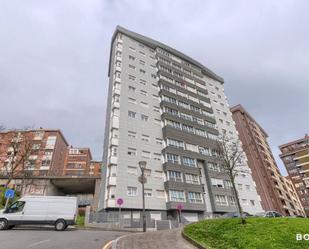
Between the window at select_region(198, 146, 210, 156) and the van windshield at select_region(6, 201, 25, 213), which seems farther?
the window at select_region(198, 146, 210, 156)

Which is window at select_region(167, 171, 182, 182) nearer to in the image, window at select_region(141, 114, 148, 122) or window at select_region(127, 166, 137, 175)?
window at select_region(127, 166, 137, 175)

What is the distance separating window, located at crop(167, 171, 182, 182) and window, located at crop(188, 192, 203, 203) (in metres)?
2.81

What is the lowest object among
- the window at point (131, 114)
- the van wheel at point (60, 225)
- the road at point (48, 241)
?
the road at point (48, 241)

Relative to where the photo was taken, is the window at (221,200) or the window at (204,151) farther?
the window at (204,151)

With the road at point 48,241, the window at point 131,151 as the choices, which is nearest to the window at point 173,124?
the window at point 131,151

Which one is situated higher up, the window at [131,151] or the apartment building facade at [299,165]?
the apartment building facade at [299,165]

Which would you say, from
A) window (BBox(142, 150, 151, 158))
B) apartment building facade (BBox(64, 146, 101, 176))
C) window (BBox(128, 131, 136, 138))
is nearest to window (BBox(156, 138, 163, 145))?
window (BBox(142, 150, 151, 158))

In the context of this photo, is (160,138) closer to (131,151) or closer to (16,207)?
(131,151)

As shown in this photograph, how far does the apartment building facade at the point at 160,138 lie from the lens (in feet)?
104

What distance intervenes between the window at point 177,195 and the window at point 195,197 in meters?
1.34

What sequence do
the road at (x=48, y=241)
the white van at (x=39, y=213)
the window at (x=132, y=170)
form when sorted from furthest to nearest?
1. the window at (x=132, y=170)
2. the white van at (x=39, y=213)
3. the road at (x=48, y=241)

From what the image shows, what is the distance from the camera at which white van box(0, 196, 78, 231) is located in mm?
15531

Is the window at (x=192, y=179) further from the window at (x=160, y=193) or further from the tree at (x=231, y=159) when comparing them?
the tree at (x=231, y=159)

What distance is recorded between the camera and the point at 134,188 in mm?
31172
